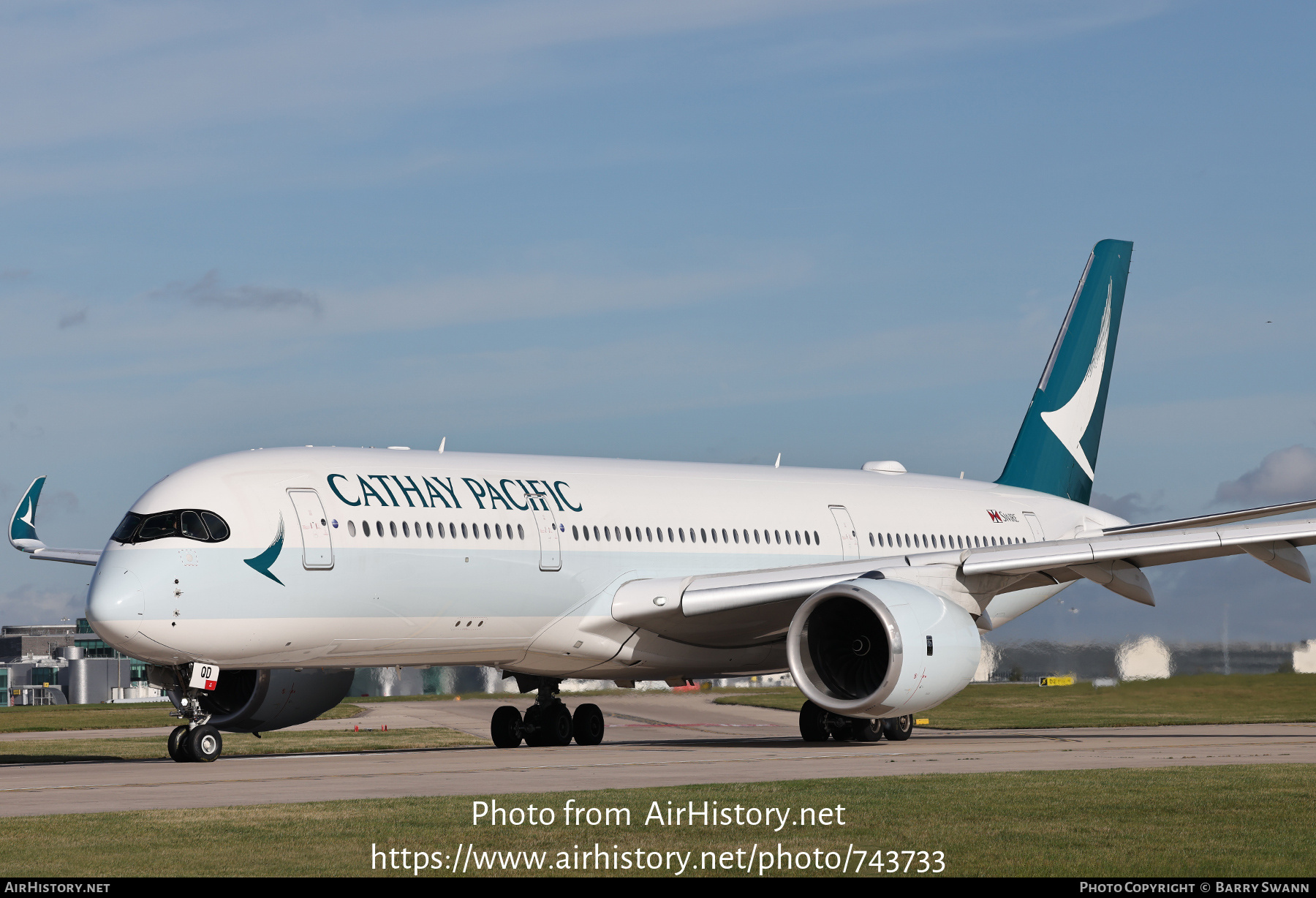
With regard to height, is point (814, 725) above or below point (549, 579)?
below

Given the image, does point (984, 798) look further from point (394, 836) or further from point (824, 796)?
point (394, 836)

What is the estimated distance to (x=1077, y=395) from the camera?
98.8 ft

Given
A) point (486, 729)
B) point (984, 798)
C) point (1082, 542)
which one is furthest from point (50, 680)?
point (984, 798)

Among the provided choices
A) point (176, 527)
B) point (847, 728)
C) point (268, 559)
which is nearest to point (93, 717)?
point (176, 527)

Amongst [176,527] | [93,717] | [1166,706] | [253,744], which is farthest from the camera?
[93,717]

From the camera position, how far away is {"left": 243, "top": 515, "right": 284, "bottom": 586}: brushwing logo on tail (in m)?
18.1

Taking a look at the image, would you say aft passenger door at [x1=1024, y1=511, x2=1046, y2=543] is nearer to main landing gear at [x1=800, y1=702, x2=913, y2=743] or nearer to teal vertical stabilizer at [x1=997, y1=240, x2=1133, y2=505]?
teal vertical stabilizer at [x1=997, y1=240, x2=1133, y2=505]

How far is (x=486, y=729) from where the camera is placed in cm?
3092

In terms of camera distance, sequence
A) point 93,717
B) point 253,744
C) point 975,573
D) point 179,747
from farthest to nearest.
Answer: point 93,717, point 253,744, point 975,573, point 179,747

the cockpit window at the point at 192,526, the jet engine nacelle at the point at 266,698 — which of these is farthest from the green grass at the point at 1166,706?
the cockpit window at the point at 192,526

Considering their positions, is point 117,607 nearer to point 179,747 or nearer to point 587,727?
point 179,747

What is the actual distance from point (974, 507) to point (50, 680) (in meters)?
67.9

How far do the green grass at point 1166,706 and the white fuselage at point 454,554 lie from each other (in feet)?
17.3

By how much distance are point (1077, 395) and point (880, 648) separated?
11811 mm
